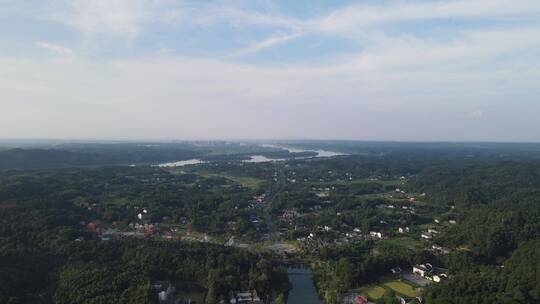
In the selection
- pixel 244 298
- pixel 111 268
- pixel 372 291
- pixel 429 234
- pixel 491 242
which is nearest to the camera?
pixel 244 298

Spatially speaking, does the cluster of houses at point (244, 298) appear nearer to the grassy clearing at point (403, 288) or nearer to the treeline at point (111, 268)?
the treeline at point (111, 268)

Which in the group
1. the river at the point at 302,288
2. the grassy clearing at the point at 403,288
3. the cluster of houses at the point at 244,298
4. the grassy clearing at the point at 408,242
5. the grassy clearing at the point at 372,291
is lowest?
the river at the point at 302,288

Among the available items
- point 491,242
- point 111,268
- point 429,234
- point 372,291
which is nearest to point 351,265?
point 372,291

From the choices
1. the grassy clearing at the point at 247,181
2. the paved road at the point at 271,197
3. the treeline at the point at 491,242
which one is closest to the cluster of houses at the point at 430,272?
the treeline at the point at 491,242

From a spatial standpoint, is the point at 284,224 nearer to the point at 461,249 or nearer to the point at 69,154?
the point at 461,249

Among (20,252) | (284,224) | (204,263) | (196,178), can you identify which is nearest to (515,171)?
(284,224)

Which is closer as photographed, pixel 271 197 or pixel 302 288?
pixel 302 288

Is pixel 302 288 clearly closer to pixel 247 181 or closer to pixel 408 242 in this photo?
pixel 408 242

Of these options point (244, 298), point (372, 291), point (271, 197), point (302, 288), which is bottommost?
Result: point (302, 288)
